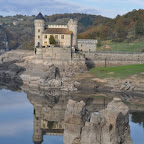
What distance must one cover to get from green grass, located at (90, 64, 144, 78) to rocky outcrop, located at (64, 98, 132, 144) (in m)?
38.0

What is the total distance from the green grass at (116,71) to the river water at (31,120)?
13996 mm

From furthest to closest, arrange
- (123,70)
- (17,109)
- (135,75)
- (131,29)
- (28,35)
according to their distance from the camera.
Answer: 1. (28,35)
2. (131,29)
3. (123,70)
4. (135,75)
5. (17,109)

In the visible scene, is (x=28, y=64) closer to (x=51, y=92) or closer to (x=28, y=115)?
(x=51, y=92)

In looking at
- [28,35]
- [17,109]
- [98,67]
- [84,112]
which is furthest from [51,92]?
[28,35]

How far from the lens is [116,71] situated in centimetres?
6444

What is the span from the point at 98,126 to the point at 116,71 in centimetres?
4297

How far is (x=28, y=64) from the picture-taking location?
70375 mm

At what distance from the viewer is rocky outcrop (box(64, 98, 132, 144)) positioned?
2200 centimetres

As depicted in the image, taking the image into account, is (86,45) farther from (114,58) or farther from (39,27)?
(39,27)

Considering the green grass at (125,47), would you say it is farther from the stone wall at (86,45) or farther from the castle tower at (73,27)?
the castle tower at (73,27)

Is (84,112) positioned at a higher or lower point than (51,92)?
higher

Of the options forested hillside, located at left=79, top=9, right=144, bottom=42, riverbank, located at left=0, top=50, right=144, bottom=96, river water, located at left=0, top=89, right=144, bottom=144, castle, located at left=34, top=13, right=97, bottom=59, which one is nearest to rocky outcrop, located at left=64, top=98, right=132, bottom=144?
river water, located at left=0, top=89, right=144, bottom=144

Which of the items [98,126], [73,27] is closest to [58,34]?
[73,27]

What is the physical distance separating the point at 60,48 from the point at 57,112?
26511mm
